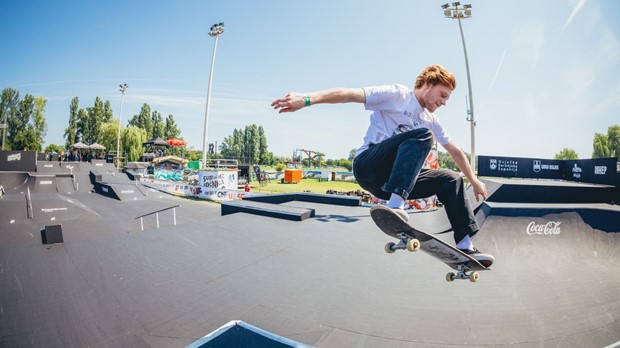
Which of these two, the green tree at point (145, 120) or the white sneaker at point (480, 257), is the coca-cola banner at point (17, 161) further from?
the green tree at point (145, 120)

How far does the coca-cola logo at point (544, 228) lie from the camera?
6315mm

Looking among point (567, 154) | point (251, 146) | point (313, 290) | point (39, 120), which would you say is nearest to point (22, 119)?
point (39, 120)

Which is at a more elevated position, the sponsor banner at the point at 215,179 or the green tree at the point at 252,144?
the green tree at the point at 252,144

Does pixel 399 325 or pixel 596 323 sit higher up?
pixel 399 325

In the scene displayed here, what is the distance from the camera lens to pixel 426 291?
147 inches

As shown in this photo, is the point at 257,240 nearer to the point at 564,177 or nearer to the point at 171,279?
the point at 171,279

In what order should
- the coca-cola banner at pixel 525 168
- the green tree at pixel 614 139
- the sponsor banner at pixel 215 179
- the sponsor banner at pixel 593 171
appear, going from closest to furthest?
1. the sponsor banner at pixel 593 171
2. the coca-cola banner at pixel 525 168
3. the sponsor banner at pixel 215 179
4. the green tree at pixel 614 139

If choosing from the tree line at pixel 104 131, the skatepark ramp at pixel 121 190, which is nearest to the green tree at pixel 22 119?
the tree line at pixel 104 131

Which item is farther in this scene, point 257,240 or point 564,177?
point 564,177

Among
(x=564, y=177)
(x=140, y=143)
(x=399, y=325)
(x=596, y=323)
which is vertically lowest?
(x=596, y=323)

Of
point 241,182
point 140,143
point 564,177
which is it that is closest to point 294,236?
point 564,177

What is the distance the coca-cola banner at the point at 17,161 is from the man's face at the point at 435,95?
25.5 m

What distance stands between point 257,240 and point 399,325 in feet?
11.9

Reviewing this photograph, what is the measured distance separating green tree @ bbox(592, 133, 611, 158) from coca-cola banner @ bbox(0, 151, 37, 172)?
286ft
